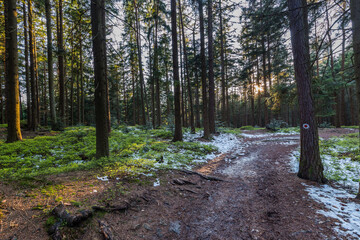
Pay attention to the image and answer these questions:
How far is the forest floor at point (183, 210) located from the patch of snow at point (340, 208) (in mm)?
111

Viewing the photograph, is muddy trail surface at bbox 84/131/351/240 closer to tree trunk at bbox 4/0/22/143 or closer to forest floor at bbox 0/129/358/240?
forest floor at bbox 0/129/358/240

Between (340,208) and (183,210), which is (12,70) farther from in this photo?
(340,208)

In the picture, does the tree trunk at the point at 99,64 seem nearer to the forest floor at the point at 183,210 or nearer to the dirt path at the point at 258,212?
the forest floor at the point at 183,210

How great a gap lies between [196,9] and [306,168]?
467 inches

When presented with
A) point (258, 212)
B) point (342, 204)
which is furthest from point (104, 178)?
point (342, 204)

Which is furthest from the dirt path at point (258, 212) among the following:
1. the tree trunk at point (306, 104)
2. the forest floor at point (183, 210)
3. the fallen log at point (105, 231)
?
the fallen log at point (105, 231)

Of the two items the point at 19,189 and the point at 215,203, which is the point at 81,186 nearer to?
the point at 19,189

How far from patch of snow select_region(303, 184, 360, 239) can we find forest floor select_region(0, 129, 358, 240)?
11cm

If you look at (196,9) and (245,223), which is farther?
(196,9)

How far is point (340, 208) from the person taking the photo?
317 cm

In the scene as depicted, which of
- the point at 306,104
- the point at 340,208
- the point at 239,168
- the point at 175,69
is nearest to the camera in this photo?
the point at 340,208

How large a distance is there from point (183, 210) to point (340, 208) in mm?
3323

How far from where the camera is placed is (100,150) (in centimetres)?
545

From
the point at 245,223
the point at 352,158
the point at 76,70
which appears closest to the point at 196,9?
the point at 76,70
